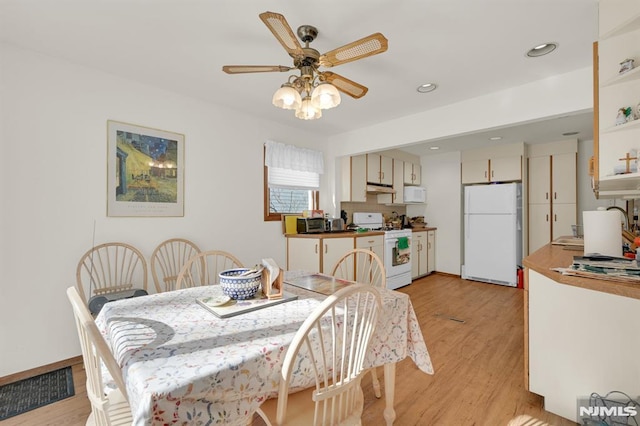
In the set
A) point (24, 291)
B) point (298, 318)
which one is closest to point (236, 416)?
point (298, 318)

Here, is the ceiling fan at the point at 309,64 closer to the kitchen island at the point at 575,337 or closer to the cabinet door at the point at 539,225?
the kitchen island at the point at 575,337

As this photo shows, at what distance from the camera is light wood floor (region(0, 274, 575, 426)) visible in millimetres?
1656

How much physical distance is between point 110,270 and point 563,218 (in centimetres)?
578

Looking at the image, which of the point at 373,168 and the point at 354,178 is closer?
the point at 354,178

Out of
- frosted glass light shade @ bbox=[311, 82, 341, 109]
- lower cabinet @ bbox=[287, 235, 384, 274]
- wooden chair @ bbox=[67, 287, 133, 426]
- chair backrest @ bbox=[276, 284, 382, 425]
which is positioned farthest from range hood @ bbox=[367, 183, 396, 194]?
wooden chair @ bbox=[67, 287, 133, 426]

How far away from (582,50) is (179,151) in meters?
3.30

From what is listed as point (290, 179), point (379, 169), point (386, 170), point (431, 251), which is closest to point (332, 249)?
point (290, 179)

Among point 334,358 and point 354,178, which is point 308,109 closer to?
point 334,358

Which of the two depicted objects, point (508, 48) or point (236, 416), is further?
point (508, 48)

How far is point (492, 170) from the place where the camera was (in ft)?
15.5

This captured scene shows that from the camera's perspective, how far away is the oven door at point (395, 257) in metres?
4.18

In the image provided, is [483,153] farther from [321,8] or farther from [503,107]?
[321,8]

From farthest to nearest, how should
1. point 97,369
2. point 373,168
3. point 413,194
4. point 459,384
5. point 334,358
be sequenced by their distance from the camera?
point 413,194, point 373,168, point 459,384, point 334,358, point 97,369

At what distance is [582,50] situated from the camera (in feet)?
6.59
